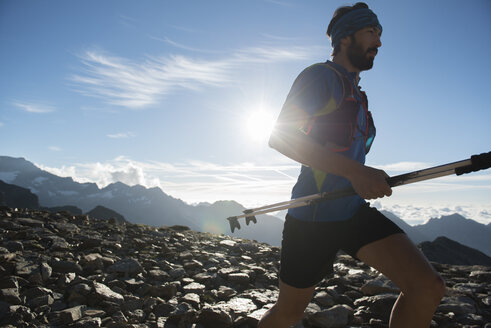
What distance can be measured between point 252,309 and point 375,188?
14.1 feet

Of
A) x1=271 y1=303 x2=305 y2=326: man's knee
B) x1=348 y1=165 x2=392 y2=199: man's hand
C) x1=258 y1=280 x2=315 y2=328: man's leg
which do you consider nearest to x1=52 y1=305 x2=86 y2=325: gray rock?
x1=258 y1=280 x2=315 y2=328: man's leg

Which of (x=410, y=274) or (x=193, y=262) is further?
(x=193, y=262)

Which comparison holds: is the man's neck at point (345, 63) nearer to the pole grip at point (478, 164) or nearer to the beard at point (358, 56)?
the beard at point (358, 56)

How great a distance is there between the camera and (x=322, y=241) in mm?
3006

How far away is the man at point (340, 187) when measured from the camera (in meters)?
2.45

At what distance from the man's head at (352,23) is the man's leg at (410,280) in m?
2.24

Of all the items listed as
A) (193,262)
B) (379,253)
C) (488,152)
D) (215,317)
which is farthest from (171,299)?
(488,152)

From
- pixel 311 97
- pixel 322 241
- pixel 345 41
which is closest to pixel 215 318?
pixel 322 241

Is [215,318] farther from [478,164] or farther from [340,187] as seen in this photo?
[478,164]

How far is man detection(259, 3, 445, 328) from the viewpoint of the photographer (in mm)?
2445

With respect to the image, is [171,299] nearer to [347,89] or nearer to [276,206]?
[276,206]

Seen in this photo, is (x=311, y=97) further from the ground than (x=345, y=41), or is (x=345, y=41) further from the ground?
(x=345, y=41)

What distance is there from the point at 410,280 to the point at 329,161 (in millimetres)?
1289

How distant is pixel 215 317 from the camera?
4.91 metres
